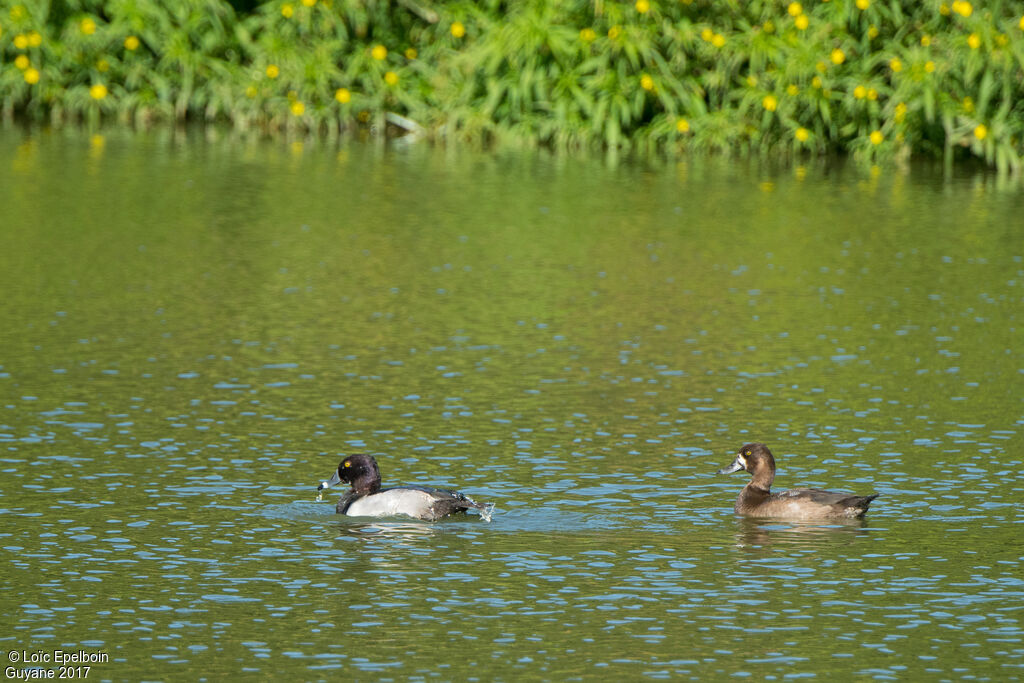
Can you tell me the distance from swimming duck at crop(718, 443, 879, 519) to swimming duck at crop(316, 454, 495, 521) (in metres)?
1.77

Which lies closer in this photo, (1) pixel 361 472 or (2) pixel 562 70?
(1) pixel 361 472

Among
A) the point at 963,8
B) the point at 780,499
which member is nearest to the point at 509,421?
the point at 780,499

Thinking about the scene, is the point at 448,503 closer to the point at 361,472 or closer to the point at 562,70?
the point at 361,472

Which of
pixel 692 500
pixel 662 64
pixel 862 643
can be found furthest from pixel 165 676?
pixel 662 64

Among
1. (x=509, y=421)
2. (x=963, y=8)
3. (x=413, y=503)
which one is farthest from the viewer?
(x=963, y=8)

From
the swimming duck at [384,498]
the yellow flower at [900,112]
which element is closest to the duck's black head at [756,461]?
the swimming duck at [384,498]

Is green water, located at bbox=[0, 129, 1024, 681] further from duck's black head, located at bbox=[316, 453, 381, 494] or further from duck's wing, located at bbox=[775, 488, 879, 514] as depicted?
duck's black head, located at bbox=[316, 453, 381, 494]

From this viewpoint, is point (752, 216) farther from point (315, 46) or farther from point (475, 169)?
point (315, 46)

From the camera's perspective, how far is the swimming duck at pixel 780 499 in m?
12.5

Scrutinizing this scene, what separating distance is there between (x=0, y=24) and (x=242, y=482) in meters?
24.7

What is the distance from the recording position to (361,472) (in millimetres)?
12891

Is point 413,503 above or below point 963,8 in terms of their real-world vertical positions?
below

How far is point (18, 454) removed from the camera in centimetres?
1422

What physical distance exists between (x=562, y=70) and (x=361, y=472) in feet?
70.1
